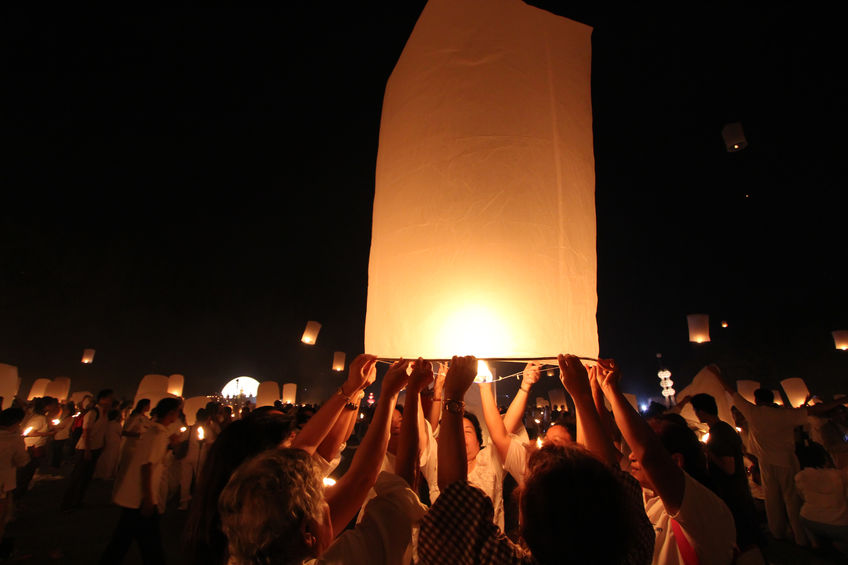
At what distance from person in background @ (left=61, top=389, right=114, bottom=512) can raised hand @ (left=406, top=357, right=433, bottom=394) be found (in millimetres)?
6851

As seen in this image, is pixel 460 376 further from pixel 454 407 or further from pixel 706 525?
pixel 706 525

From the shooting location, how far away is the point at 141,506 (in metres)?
3.29

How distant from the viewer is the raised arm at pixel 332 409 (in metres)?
1.55

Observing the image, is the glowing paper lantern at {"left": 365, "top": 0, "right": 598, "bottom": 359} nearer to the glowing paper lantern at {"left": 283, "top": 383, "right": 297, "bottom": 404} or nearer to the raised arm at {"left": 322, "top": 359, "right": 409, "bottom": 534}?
the raised arm at {"left": 322, "top": 359, "right": 409, "bottom": 534}

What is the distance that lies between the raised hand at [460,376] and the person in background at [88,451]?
7.04 metres

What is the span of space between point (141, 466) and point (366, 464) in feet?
10.9

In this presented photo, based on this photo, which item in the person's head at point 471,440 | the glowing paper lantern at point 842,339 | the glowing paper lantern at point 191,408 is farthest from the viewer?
the glowing paper lantern at point 191,408

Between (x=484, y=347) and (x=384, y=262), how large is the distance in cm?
55

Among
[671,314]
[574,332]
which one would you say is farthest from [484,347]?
[671,314]

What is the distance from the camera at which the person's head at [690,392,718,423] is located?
10.1 ft

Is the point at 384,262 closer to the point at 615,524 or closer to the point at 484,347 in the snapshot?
the point at 484,347

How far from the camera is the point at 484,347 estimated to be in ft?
4.58

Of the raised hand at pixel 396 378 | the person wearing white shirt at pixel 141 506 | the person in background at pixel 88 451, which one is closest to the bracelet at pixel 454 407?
the raised hand at pixel 396 378

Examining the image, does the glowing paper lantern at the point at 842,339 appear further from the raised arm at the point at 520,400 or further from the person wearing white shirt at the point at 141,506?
the person wearing white shirt at the point at 141,506
